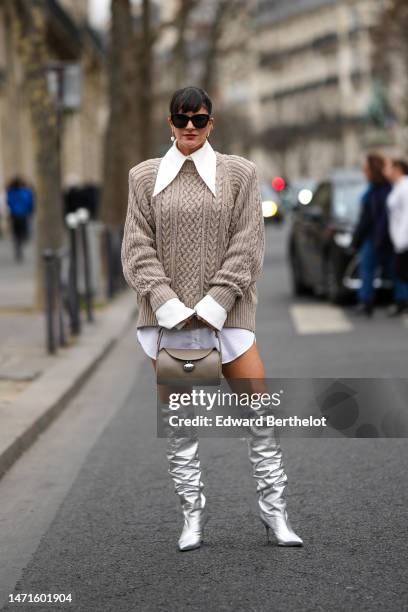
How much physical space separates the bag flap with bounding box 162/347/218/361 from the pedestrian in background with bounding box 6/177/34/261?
22361 millimetres

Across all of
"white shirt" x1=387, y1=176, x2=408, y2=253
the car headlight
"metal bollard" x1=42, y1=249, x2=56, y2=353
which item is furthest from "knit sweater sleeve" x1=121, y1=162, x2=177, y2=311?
the car headlight

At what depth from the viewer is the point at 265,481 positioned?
5.14 m

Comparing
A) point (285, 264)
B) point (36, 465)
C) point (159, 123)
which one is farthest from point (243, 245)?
point (159, 123)

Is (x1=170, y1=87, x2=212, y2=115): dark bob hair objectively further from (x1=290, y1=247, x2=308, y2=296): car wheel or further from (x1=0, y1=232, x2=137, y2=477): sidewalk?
(x1=290, y1=247, x2=308, y2=296): car wheel

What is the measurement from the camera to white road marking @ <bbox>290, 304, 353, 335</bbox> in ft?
44.9

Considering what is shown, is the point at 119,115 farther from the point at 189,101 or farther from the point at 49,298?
the point at 189,101

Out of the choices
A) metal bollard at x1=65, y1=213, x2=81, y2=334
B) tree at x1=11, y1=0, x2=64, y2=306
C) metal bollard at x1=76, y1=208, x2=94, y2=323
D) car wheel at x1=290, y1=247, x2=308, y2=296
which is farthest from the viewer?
car wheel at x1=290, y1=247, x2=308, y2=296

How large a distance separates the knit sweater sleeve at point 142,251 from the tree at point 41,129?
10.4 metres

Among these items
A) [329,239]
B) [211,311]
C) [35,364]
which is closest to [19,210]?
[329,239]

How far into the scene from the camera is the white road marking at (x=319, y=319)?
13.7 metres

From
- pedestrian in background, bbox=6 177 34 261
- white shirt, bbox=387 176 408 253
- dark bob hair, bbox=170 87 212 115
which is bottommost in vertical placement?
pedestrian in background, bbox=6 177 34 261

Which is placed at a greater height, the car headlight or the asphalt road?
the asphalt road

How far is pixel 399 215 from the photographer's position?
46.8ft

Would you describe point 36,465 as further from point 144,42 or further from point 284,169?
point 284,169
